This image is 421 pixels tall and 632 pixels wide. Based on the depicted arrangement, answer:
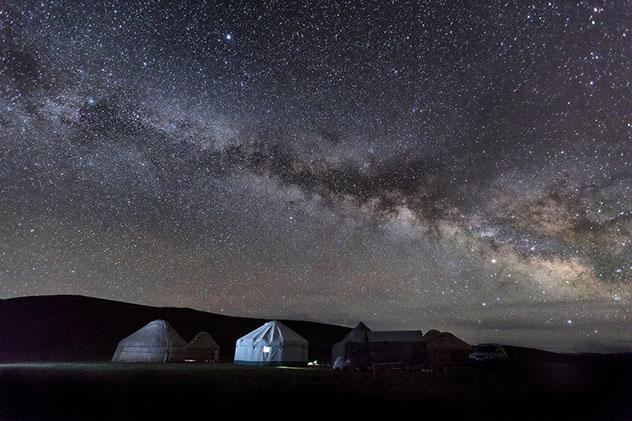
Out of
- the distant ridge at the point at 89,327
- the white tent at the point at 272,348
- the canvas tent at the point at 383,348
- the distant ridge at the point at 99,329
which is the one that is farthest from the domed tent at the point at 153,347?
the canvas tent at the point at 383,348

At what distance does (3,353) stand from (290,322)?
216 feet

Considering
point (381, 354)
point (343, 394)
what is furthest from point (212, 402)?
point (381, 354)

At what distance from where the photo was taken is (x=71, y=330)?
227ft

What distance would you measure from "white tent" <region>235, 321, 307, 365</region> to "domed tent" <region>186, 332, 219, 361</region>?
5.80m

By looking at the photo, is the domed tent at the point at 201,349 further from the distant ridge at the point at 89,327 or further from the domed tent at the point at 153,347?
the distant ridge at the point at 89,327

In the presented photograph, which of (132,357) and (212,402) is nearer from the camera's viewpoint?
(212,402)

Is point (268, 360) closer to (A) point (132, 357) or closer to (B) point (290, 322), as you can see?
(A) point (132, 357)

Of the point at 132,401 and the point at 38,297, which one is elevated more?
the point at 38,297

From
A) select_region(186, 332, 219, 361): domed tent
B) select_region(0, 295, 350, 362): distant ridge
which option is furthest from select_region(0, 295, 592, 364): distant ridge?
select_region(186, 332, 219, 361): domed tent

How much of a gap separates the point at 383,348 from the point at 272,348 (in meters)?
9.45

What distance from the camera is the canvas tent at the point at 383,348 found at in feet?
124

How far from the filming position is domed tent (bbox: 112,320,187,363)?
1689 inches

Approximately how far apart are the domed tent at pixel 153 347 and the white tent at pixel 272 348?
20.2ft

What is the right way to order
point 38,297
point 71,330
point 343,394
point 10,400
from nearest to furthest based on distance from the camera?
1. point 10,400
2. point 343,394
3. point 71,330
4. point 38,297
